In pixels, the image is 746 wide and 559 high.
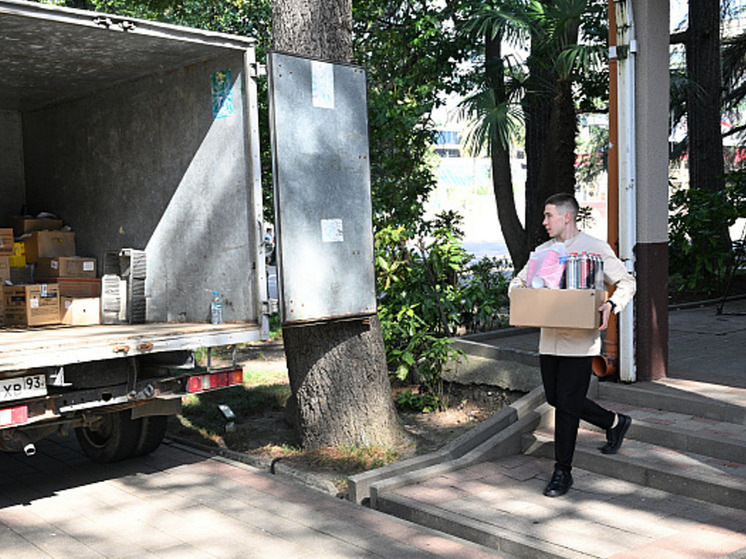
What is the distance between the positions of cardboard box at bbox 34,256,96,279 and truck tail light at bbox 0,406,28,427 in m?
2.65

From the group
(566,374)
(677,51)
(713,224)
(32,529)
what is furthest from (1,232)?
(677,51)

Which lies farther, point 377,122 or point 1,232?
point 377,122

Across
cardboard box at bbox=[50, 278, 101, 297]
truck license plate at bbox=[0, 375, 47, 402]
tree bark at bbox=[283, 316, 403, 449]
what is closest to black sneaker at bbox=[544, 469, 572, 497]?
tree bark at bbox=[283, 316, 403, 449]

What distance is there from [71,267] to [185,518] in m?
3.08

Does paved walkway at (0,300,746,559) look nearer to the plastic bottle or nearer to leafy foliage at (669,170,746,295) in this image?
the plastic bottle

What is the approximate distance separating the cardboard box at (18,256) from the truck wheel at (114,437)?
→ 1.94 meters

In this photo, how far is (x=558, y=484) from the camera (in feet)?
17.1

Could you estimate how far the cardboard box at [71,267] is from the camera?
24.5 feet

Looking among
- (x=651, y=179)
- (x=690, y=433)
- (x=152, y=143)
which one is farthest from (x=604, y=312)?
(x=152, y=143)

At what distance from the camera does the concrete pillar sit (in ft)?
21.7

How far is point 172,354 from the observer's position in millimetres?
5758

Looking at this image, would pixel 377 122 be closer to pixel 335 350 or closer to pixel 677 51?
pixel 335 350

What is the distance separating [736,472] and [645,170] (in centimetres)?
249

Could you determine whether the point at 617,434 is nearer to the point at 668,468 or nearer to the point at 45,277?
the point at 668,468
